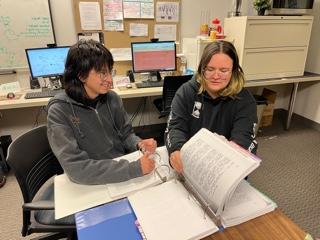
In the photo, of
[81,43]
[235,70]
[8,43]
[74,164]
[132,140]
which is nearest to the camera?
[74,164]

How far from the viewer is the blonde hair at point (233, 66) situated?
3.83 ft

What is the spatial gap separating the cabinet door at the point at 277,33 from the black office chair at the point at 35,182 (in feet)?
7.58

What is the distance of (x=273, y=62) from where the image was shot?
9.55ft

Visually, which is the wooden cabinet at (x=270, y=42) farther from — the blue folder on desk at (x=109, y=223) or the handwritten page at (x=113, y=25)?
the blue folder on desk at (x=109, y=223)

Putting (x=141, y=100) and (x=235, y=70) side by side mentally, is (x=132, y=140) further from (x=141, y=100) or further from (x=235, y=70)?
(x=141, y=100)

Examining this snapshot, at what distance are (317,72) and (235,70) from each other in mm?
2641

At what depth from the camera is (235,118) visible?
126cm

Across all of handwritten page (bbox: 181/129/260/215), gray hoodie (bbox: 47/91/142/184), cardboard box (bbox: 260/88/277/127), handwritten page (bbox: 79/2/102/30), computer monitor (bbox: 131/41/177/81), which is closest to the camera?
handwritten page (bbox: 181/129/260/215)

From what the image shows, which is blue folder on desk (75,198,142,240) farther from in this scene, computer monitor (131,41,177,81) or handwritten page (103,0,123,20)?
handwritten page (103,0,123,20)

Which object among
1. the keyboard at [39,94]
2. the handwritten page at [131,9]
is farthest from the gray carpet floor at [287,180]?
the handwritten page at [131,9]

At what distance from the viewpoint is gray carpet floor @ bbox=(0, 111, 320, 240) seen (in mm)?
1902

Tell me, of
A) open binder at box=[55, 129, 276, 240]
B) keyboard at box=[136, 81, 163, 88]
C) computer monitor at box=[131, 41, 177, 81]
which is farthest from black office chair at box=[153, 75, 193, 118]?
open binder at box=[55, 129, 276, 240]

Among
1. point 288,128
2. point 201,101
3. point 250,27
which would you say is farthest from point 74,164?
point 288,128

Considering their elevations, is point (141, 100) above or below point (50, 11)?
below
